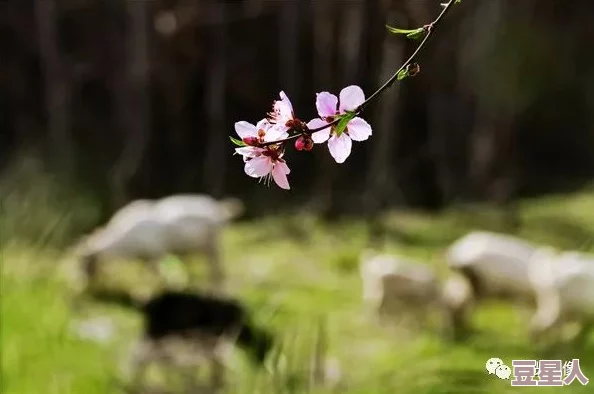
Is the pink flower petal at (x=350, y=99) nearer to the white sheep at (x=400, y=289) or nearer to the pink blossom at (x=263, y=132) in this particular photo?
the pink blossom at (x=263, y=132)

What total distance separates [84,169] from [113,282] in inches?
5.9

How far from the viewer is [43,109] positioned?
103 centimetres

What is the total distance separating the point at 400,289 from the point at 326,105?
0.49 m

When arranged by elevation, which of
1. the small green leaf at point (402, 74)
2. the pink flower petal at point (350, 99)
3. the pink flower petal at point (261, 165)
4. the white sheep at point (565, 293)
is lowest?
the pink flower petal at point (261, 165)

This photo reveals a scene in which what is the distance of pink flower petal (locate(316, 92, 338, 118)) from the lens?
434 millimetres

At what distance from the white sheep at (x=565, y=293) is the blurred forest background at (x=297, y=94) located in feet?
0.27

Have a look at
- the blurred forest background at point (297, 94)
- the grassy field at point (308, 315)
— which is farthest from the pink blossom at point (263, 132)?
the grassy field at point (308, 315)

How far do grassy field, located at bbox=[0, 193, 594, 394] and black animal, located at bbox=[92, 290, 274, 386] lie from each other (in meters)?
0.02

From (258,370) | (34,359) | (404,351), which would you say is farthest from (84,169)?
(404,351)
